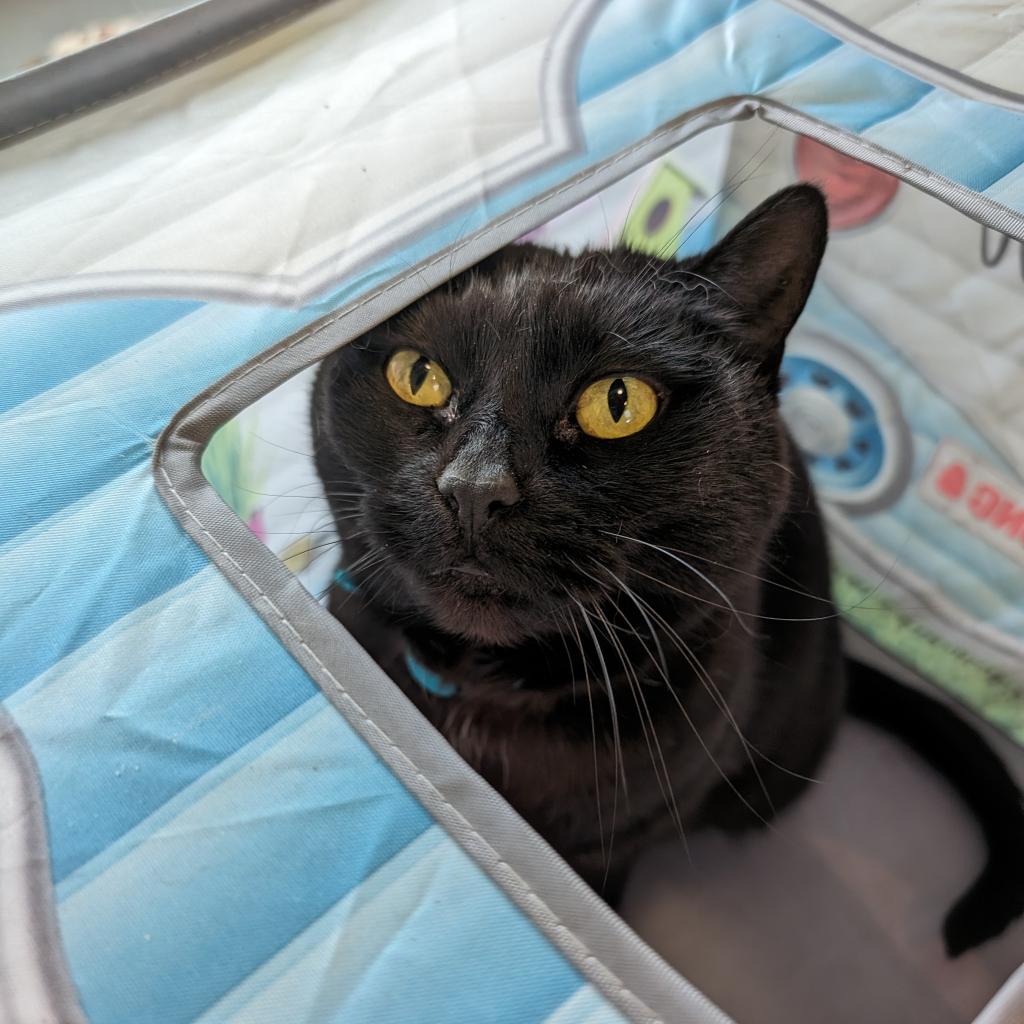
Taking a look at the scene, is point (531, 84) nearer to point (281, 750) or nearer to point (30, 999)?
point (281, 750)

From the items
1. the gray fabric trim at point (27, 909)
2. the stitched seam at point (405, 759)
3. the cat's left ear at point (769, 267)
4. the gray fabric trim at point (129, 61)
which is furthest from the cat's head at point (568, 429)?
the gray fabric trim at point (129, 61)

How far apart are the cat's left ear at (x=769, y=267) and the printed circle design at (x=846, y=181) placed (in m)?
0.30

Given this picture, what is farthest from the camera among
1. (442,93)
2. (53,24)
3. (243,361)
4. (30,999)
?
(53,24)

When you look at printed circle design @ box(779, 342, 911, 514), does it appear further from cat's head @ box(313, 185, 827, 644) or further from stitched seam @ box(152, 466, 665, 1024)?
stitched seam @ box(152, 466, 665, 1024)

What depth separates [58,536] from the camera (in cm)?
65

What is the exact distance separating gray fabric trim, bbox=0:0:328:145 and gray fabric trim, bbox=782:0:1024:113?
62cm

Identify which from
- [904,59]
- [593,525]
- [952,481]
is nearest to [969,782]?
[952,481]

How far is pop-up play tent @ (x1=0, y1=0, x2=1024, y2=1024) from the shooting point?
49 cm

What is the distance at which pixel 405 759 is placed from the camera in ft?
1.78

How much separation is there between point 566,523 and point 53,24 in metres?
1.24

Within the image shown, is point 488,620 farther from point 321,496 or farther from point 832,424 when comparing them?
point 832,424

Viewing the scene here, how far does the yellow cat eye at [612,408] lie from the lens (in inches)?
27.4

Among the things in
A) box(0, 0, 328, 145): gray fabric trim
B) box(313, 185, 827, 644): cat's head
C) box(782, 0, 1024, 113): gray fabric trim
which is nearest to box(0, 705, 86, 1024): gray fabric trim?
box(313, 185, 827, 644): cat's head

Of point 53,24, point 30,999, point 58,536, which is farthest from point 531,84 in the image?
point 30,999
